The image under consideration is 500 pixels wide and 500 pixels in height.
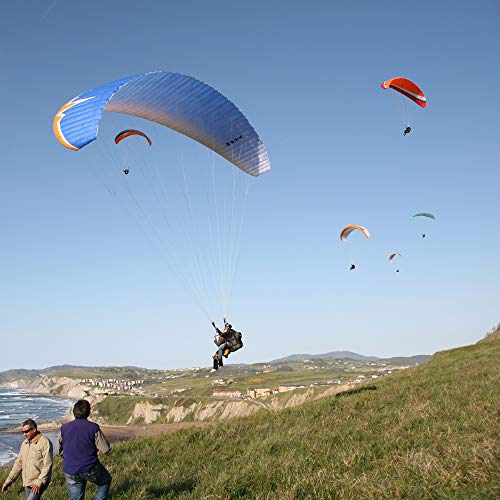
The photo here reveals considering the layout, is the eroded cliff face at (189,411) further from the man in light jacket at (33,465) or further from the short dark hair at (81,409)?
the short dark hair at (81,409)

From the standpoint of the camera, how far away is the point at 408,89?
1766cm

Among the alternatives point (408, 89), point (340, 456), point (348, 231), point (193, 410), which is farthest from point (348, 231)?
point (193, 410)

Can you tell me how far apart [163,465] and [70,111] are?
1011 centimetres

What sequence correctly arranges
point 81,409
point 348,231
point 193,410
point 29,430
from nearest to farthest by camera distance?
point 81,409
point 29,430
point 348,231
point 193,410

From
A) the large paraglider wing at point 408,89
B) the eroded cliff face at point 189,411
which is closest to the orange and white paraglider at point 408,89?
the large paraglider wing at point 408,89

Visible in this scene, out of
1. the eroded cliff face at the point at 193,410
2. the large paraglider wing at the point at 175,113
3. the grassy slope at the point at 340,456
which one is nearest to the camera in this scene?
the grassy slope at the point at 340,456

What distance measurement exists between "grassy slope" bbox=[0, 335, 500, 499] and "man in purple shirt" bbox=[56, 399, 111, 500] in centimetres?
101

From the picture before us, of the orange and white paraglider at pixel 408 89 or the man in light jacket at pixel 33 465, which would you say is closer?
the man in light jacket at pixel 33 465

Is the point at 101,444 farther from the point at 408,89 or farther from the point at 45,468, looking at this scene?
the point at 408,89

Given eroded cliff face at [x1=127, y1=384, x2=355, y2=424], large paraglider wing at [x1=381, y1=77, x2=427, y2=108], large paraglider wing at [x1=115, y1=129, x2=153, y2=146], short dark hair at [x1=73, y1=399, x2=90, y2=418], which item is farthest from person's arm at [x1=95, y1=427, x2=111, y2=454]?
eroded cliff face at [x1=127, y1=384, x2=355, y2=424]

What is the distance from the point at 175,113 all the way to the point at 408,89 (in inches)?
406

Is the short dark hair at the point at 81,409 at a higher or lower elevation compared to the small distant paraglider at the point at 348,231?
lower

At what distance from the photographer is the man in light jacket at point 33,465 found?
5.90 metres

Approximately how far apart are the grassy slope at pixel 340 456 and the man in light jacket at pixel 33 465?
50.1 inches
